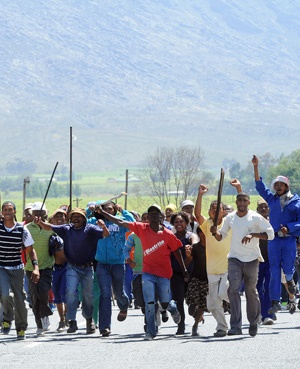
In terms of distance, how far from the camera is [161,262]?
1927cm

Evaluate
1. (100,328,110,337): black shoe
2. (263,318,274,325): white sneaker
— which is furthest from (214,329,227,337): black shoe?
(263,318,274,325): white sneaker

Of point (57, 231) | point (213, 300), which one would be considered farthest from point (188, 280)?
point (57, 231)

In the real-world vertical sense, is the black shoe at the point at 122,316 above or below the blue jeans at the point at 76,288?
below

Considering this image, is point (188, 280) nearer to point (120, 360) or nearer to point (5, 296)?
point (5, 296)

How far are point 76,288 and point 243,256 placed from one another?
2.49 m

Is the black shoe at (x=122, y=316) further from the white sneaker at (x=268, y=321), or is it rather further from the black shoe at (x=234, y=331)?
the black shoe at (x=234, y=331)

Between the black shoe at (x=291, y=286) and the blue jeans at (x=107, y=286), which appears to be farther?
the black shoe at (x=291, y=286)

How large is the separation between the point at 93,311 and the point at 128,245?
1040 mm

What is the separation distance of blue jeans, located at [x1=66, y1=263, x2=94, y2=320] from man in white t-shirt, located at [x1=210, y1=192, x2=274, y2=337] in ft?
6.81

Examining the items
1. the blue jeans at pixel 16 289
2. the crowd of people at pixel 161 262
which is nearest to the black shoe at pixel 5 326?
the crowd of people at pixel 161 262

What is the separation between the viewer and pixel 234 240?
1908 centimetres

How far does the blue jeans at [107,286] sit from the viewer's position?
19.8m

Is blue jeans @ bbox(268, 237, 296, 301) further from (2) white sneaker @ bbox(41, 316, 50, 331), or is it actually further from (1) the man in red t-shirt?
(2) white sneaker @ bbox(41, 316, 50, 331)

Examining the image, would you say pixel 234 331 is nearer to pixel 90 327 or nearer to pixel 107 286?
pixel 107 286
